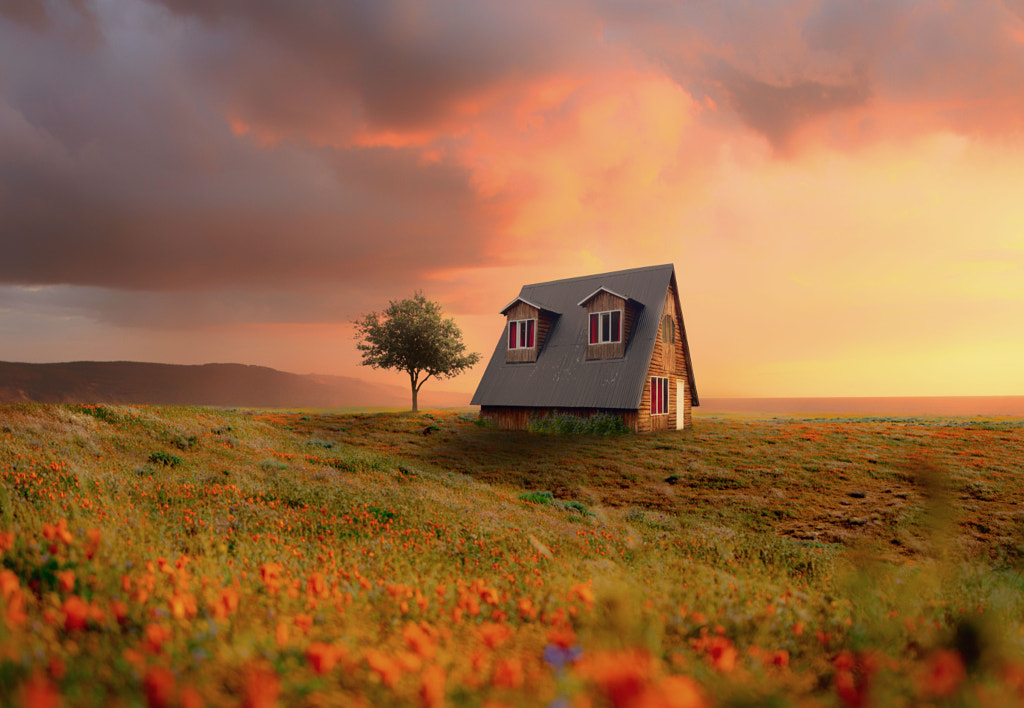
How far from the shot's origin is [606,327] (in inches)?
1256

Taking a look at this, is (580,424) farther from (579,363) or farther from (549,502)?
(549,502)

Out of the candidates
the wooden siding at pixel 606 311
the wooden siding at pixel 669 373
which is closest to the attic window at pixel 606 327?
the wooden siding at pixel 606 311

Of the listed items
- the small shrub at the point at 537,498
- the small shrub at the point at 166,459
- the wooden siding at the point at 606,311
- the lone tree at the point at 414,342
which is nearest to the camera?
the small shrub at the point at 166,459

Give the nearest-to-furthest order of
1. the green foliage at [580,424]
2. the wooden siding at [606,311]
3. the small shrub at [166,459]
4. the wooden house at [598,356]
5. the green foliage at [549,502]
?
1. the small shrub at [166,459]
2. the green foliage at [549,502]
3. the green foliage at [580,424]
4. the wooden house at [598,356]
5. the wooden siding at [606,311]

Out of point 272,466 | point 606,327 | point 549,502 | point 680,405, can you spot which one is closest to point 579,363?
point 606,327

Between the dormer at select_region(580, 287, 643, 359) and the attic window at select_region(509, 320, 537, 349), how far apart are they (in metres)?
4.09

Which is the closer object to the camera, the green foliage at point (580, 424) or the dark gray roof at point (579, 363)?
the green foliage at point (580, 424)

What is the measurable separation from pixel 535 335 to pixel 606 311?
514 centimetres

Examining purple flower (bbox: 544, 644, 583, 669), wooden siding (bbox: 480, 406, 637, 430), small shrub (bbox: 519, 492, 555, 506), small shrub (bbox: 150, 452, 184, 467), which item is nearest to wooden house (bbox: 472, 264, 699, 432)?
wooden siding (bbox: 480, 406, 637, 430)

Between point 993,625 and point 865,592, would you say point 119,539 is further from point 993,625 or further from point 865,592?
point 993,625

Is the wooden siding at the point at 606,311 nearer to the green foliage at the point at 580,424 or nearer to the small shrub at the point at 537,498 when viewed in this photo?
the green foliage at the point at 580,424

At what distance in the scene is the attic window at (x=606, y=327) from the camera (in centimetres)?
3109

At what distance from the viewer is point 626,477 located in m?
18.8

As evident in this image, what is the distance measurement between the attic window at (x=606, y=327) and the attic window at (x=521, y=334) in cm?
429
